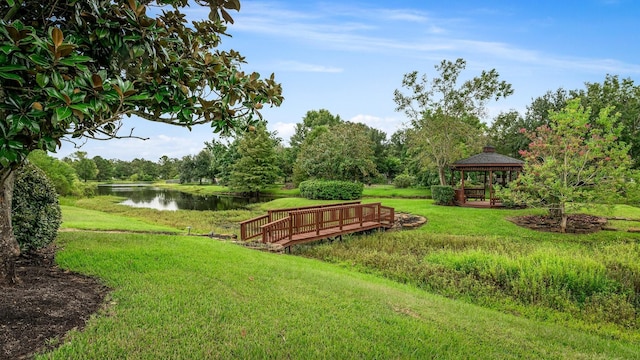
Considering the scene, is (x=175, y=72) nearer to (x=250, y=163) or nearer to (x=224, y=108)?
(x=224, y=108)

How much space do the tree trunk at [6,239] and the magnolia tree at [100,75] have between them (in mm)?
12

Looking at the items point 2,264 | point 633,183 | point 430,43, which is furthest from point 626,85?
point 2,264

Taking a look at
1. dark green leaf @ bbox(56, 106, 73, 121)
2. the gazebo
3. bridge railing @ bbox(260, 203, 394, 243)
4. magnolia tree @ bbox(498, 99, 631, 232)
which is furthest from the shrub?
dark green leaf @ bbox(56, 106, 73, 121)

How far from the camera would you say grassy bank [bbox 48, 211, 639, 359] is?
314cm

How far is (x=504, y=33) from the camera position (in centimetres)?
995

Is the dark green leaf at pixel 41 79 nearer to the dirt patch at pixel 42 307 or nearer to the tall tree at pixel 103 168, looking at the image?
the dirt patch at pixel 42 307

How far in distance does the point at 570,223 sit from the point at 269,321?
1460 cm

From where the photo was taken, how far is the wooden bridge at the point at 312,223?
1022cm

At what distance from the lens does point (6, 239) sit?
4285 mm

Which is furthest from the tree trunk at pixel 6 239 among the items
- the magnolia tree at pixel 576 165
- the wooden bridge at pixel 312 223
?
the magnolia tree at pixel 576 165

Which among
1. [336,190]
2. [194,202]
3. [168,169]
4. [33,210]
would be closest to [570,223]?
[336,190]

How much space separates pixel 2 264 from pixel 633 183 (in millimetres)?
17275

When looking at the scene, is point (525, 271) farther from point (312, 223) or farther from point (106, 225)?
point (106, 225)

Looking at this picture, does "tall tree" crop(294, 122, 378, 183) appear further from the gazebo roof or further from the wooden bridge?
the wooden bridge
